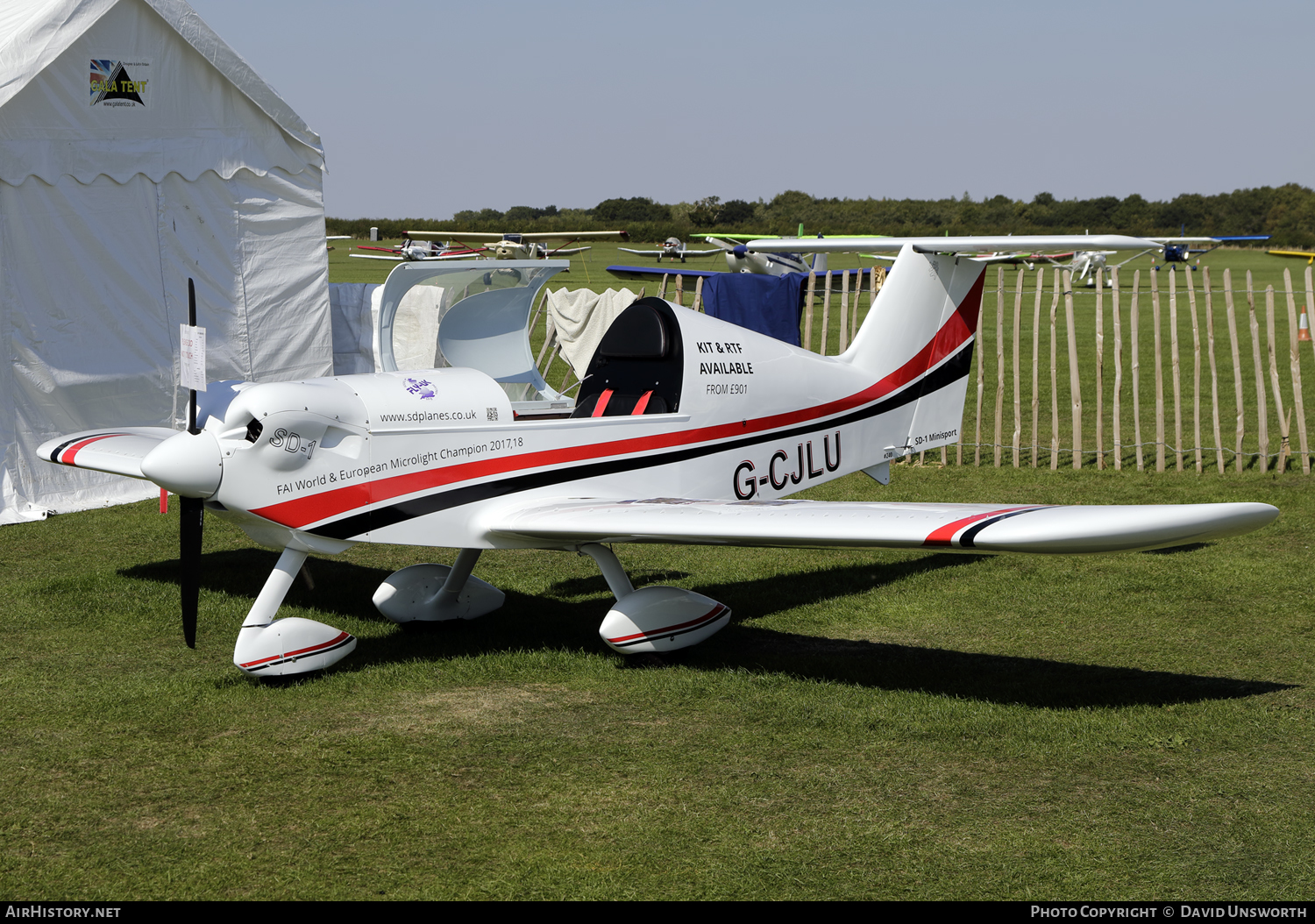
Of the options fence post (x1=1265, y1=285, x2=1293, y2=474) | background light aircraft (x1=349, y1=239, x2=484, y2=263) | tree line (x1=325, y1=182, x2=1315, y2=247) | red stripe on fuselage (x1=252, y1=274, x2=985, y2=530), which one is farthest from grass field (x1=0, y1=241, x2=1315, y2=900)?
tree line (x1=325, y1=182, x2=1315, y2=247)

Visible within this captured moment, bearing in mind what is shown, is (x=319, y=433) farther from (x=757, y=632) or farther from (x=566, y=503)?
(x=757, y=632)

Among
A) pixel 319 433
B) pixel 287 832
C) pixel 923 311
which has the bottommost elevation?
pixel 287 832

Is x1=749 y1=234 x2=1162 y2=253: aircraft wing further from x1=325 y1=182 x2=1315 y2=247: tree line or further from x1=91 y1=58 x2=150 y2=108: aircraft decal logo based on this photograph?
x1=325 y1=182 x2=1315 y2=247: tree line

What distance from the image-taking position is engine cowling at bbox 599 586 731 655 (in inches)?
262

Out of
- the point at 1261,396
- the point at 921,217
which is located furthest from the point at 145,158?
the point at 921,217

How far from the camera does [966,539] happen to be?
5.29 metres

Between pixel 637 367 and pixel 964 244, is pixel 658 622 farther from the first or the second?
pixel 964 244

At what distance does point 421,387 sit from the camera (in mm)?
6711

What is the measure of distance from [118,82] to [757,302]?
24.3 feet

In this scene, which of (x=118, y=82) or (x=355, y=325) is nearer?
(x=118, y=82)

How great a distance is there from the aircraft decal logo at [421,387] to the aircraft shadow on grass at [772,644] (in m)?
1.62

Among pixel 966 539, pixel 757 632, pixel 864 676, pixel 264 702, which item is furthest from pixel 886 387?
A: pixel 264 702

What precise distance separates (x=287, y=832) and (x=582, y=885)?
1309 mm

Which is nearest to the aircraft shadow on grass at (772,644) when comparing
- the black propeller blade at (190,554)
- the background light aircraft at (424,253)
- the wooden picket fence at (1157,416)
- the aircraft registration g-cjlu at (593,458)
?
the aircraft registration g-cjlu at (593,458)
